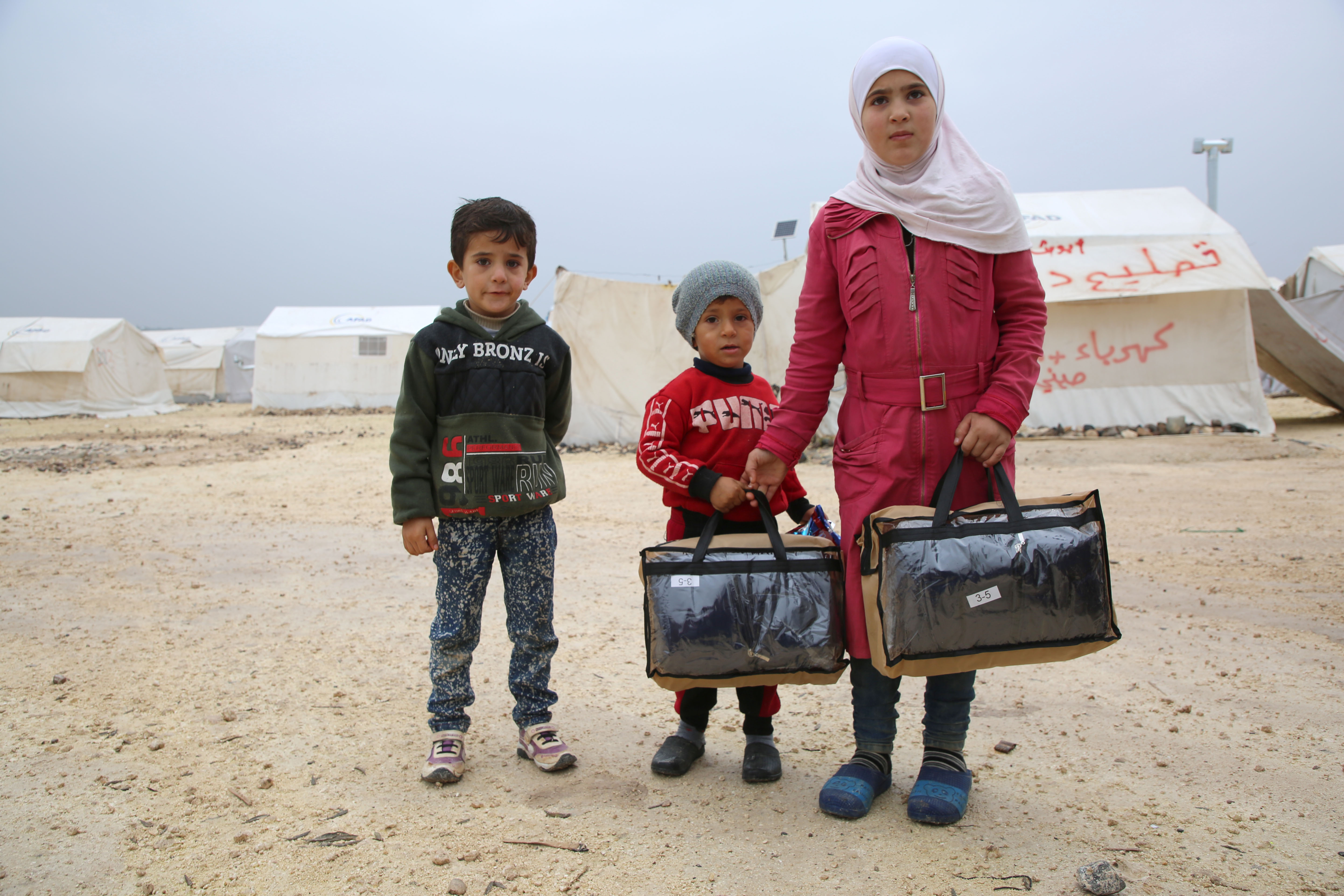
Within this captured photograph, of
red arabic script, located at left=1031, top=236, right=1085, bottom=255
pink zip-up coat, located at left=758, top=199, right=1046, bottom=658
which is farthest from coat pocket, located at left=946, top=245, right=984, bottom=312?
red arabic script, located at left=1031, top=236, right=1085, bottom=255

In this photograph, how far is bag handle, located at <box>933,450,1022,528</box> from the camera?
1.77 m

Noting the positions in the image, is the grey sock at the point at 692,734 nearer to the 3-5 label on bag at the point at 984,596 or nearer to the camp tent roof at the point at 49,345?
the 3-5 label on bag at the point at 984,596

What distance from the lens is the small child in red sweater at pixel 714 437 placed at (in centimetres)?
219

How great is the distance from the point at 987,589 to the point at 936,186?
2.95ft

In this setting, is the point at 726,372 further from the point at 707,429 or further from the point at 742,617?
the point at 742,617

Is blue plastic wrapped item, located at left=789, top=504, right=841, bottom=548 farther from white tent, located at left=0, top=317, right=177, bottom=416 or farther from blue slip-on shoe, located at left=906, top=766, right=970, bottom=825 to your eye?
white tent, located at left=0, top=317, right=177, bottom=416

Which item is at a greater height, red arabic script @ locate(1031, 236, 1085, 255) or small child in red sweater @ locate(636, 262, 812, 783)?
red arabic script @ locate(1031, 236, 1085, 255)

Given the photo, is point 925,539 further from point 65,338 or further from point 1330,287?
point 65,338

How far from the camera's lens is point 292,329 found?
26109mm

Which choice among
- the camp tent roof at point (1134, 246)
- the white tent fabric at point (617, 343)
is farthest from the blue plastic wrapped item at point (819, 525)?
the white tent fabric at point (617, 343)

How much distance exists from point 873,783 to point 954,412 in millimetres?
881

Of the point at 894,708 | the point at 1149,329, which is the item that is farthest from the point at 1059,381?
the point at 894,708

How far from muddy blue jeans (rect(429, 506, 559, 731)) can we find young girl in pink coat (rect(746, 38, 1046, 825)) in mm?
666

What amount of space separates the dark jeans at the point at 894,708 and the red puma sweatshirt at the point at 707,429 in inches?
18.7
